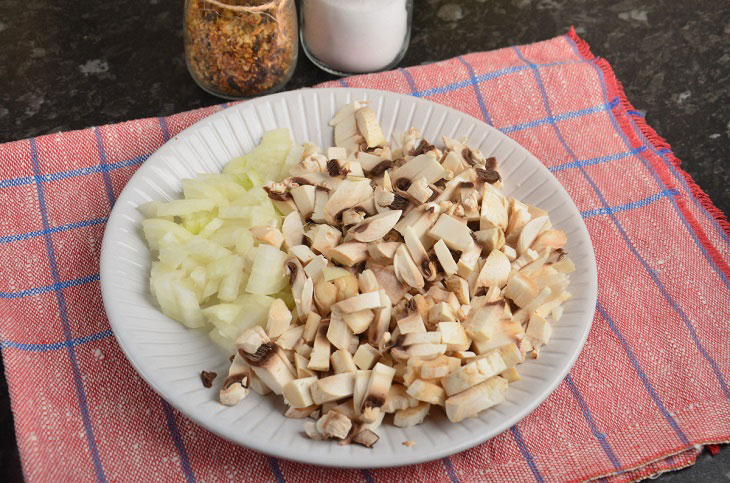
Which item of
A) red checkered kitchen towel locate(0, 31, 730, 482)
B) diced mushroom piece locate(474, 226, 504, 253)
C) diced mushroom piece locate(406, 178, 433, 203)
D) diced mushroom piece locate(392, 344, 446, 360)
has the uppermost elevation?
diced mushroom piece locate(406, 178, 433, 203)

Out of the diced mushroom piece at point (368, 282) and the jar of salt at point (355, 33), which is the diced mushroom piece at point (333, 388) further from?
the jar of salt at point (355, 33)

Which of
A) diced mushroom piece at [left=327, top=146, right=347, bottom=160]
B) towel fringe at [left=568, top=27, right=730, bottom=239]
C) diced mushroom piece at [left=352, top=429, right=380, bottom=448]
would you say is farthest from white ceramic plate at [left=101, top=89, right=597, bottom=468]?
towel fringe at [left=568, top=27, right=730, bottom=239]

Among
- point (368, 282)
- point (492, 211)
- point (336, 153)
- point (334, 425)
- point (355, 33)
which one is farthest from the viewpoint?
point (355, 33)

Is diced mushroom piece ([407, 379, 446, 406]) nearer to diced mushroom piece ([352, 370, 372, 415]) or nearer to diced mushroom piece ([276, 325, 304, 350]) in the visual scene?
diced mushroom piece ([352, 370, 372, 415])

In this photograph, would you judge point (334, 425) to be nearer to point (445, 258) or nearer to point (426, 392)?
point (426, 392)

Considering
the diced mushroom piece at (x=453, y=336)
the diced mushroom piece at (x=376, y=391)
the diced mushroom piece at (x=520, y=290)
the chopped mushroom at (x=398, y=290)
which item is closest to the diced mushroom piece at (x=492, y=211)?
the chopped mushroom at (x=398, y=290)

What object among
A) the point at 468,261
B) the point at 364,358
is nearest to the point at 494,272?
the point at 468,261
